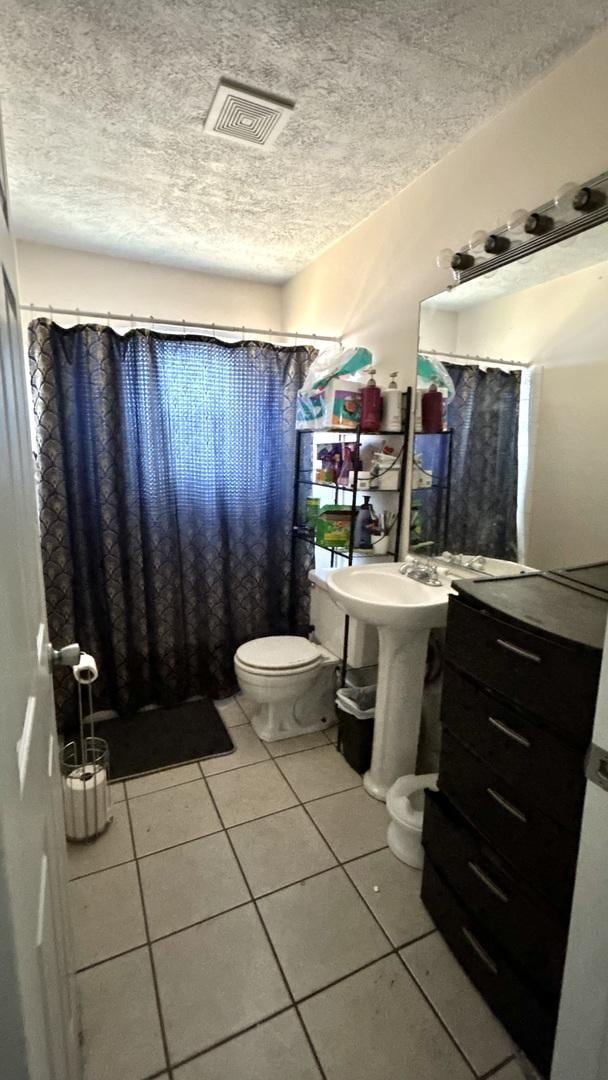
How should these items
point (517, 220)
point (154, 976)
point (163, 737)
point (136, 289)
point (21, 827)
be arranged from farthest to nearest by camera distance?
point (136, 289) → point (163, 737) → point (517, 220) → point (154, 976) → point (21, 827)

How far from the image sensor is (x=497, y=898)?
1123 millimetres

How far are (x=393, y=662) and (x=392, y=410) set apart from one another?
107cm

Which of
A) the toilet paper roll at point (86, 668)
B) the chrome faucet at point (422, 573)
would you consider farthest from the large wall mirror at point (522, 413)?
the toilet paper roll at point (86, 668)

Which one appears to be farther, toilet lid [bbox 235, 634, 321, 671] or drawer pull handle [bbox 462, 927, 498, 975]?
toilet lid [bbox 235, 634, 321, 671]

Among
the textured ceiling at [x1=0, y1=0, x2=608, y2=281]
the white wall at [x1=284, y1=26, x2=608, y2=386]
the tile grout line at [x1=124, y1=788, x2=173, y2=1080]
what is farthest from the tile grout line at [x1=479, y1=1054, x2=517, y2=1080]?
the textured ceiling at [x1=0, y1=0, x2=608, y2=281]

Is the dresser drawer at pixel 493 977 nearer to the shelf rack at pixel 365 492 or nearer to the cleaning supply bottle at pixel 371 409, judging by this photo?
the shelf rack at pixel 365 492

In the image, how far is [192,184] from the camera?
6.04 feet

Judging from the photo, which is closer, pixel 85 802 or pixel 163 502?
pixel 85 802

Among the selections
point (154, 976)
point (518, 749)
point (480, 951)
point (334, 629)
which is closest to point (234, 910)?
point (154, 976)

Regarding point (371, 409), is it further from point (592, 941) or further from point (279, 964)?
point (279, 964)

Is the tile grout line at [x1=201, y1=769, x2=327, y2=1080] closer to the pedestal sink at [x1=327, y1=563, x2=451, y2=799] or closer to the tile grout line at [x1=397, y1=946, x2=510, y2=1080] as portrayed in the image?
the tile grout line at [x1=397, y1=946, x2=510, y2=1080]

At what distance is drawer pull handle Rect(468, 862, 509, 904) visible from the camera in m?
1.11

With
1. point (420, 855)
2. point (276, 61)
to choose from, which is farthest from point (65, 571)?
point (276, 61)

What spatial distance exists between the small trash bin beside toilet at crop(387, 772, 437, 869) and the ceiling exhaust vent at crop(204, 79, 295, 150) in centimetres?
222
